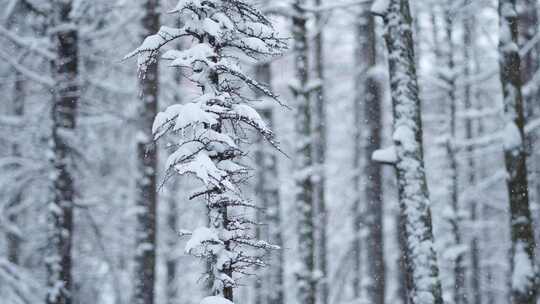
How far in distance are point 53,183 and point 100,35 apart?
3722 mm

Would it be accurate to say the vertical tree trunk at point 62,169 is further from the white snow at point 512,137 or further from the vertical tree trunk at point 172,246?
the white snow at point 512,137

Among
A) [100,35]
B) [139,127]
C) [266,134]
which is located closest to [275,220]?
[139,127]

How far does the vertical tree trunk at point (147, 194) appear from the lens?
1102 cm

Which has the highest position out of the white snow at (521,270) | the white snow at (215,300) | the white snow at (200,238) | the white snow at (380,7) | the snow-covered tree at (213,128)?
the white snow at (380,7)

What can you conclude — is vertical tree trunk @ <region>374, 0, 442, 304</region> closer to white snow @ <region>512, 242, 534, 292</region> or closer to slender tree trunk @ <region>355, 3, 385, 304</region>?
white snow @ <region>512, 242, 534, 292</region>

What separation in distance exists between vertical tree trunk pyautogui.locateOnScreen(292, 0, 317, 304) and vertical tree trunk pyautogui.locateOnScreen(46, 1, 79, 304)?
15.7ft

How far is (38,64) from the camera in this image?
15.1 metres

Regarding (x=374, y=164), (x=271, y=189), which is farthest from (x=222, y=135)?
(x=271, y=189)

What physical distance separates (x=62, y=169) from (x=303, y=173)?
5.09 m

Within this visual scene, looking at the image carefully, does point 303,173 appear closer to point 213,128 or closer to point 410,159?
point 410,159

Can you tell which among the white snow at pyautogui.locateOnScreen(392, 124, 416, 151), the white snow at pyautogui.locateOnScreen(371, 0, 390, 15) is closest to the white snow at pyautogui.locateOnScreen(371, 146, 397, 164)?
the white snow at pyautogui.locateOnScreen(392, 124, 416, 151)

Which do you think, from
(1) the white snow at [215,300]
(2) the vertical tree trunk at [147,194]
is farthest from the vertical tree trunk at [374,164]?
(1) the white snow at [215,300]

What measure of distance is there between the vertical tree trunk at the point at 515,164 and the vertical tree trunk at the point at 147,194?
649cm

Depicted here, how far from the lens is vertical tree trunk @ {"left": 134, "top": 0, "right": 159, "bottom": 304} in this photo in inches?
434
